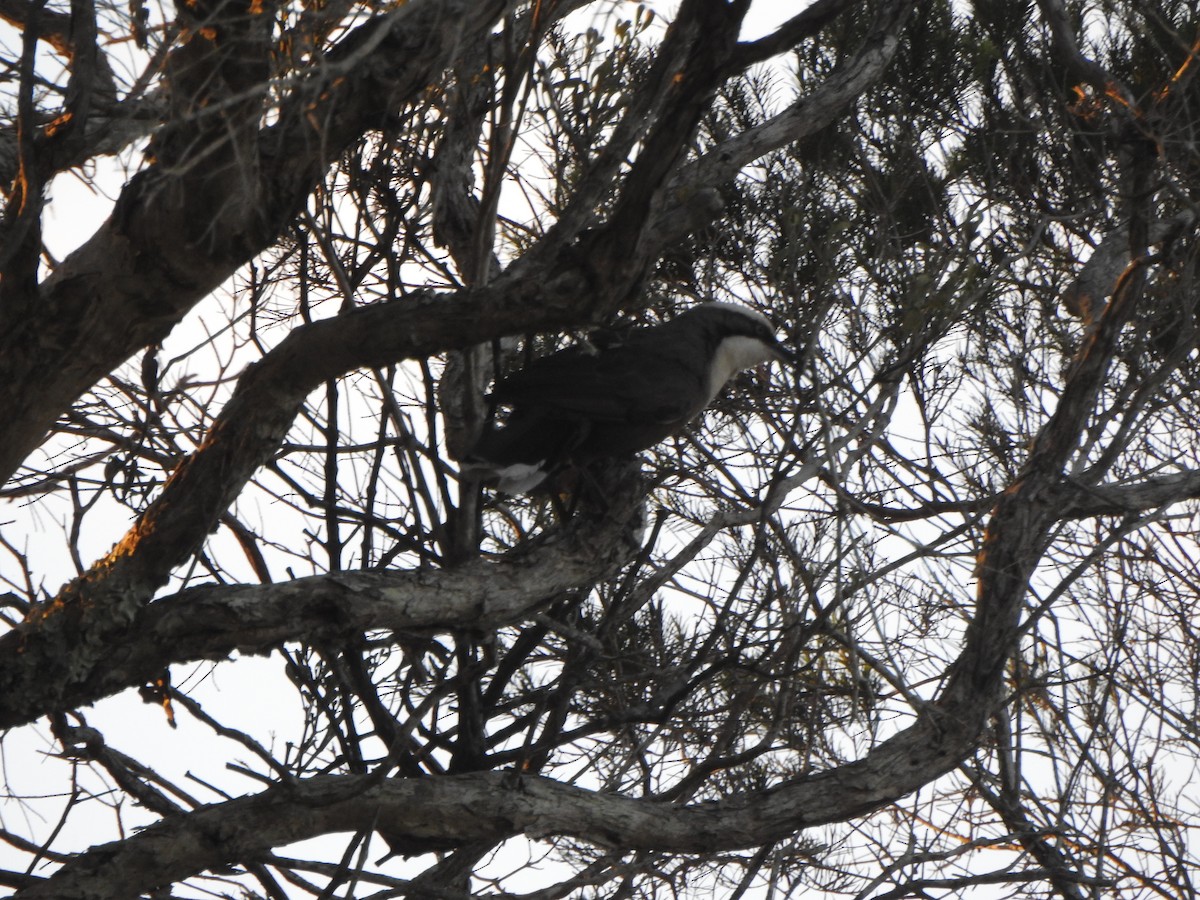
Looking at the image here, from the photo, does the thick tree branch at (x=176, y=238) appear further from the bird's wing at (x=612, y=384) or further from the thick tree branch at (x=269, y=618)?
the bird's wing at (x=612, y=384)

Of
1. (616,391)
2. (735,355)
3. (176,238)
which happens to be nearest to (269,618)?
(176,238)

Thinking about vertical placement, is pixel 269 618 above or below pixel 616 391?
below

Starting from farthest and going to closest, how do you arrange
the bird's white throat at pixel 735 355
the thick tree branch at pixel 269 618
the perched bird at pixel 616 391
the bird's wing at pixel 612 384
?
the bird's white throat at pixel 735 355
the bird's wing at pixel 612 384
the perched bird at pixel 616 391
the thick tree branch at pixel 269 618

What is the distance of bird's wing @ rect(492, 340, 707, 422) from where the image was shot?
3287 millimetres

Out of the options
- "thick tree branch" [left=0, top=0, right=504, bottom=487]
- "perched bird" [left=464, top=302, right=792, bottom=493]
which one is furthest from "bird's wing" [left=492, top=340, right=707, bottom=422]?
"thick tree branch" [left=0, top=0, right=504, bottom=487]

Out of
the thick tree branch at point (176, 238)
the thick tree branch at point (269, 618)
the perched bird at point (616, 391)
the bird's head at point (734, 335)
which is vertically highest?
the bird's head at point (734, 335)

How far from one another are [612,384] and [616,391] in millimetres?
36

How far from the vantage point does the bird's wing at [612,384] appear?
3287mm

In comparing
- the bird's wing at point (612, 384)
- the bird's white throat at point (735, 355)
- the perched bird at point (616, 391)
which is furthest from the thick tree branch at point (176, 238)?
the bird's white throat at point (735, 355)

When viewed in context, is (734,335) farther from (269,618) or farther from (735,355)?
(269,618)

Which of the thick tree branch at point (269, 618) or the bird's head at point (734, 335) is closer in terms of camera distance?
the thick tree branch at point (269, 618)

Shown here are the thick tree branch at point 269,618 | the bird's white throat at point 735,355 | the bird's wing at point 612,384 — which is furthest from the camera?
the bird's white throat at point 735,355

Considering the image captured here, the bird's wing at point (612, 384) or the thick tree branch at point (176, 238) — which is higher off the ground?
the bird's wing at point (612, 384)

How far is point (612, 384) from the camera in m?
3.43
